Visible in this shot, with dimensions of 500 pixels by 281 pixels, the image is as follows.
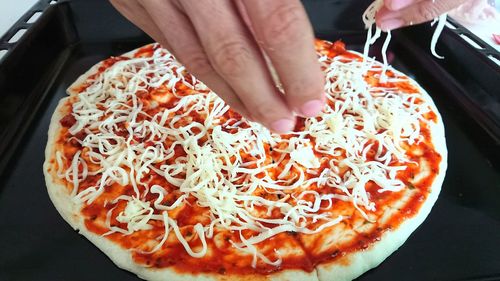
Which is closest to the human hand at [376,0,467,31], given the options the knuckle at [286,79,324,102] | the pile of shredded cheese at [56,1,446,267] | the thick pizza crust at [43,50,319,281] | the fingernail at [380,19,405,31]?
the fingernail at [380,19,405,31]

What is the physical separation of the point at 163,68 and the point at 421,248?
1414 millimetres

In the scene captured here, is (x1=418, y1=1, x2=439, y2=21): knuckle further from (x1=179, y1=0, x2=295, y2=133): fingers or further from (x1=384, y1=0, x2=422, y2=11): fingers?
(x1=179, y1=0, x2=295, y2=133): fingers

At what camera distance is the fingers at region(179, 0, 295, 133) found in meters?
0.78

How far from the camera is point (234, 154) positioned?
168 centimetres

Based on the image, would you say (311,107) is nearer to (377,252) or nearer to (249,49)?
(249,49)

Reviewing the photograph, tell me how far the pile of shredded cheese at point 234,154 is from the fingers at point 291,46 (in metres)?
0.72

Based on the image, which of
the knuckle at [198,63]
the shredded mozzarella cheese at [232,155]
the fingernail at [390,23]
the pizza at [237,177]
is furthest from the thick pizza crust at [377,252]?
the knuckle at [198,63]

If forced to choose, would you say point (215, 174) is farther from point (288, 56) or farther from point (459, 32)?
point (459, 32)

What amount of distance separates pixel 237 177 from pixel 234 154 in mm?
102

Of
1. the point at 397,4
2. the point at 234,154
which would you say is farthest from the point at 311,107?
the point at 234,154

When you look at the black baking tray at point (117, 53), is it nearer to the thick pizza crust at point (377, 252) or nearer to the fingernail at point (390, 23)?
the thick pizza crust at point (377, 252)

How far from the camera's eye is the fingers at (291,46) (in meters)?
0.73

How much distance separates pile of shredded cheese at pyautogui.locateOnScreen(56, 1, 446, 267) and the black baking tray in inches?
5.9

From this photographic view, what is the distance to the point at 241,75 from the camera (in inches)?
32.1
